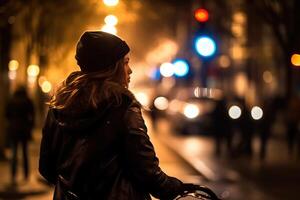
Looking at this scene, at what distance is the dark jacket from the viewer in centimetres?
379

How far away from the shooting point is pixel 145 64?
116m

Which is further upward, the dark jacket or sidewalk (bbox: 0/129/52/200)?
the dark jacket

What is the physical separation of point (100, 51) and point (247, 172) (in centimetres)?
1461

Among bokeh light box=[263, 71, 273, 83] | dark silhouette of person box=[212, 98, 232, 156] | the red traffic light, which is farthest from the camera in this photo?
bokeh light box=[263, 71, 273, 83]

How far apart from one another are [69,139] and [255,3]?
16.2 m

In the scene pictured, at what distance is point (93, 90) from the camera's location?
3.90 metres

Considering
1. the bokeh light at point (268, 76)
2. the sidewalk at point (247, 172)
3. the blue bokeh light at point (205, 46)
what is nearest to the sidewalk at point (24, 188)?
the sidewalk at point (247, 172)

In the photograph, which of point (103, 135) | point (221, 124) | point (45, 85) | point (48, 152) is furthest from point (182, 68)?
point (103, 135)

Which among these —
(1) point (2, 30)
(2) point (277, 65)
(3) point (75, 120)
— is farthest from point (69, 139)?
(2) point (277, 65)

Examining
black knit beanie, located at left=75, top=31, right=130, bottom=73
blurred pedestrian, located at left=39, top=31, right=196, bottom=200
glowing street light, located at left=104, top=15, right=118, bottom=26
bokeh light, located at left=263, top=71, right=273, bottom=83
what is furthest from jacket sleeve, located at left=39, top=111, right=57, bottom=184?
bokeh light, located at left=263, top=71, right=273, bottom=83

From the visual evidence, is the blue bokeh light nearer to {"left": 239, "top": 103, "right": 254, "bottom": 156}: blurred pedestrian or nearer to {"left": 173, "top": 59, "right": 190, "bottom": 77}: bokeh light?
{"left": 239, "top": 103, "right": 254, "bottom": 156}: blurred pedestrian

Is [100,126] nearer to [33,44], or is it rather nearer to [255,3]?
[255,3]

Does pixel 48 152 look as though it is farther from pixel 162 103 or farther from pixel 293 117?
pixel 162 103

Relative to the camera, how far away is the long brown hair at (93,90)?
12.7 ft
